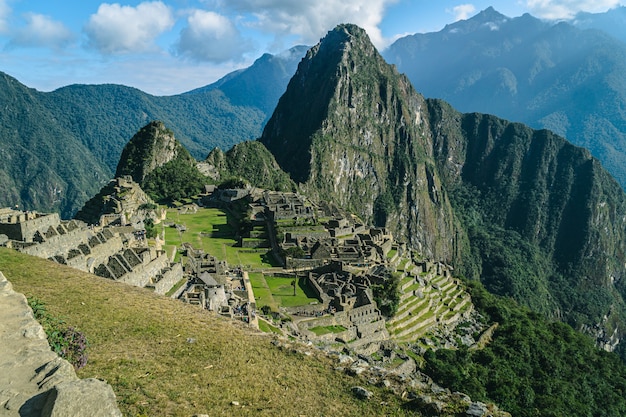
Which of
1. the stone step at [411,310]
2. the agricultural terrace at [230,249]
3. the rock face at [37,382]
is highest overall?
the rock face at [37,382]

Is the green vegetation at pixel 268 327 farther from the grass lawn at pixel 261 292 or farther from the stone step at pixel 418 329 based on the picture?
the stone step at pixel 418 329

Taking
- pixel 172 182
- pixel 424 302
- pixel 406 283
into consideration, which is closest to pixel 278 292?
pixel 406 283

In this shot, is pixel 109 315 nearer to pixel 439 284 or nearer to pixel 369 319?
pixel 369 319

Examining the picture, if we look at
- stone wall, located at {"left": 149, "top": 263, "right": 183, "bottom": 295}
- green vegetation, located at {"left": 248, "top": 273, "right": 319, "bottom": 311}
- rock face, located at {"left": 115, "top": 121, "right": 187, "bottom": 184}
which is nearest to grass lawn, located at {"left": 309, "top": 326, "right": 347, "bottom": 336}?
green vegetation, located at {"left": 248, "top": 273, "right": 319, "bottom": 311}

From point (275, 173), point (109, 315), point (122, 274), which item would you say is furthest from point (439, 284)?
point (275, 173)

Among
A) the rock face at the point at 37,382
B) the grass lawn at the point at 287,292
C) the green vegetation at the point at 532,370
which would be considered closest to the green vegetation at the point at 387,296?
the green vegetation at the point at 532,370

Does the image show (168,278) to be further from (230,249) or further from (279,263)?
(230,249)
